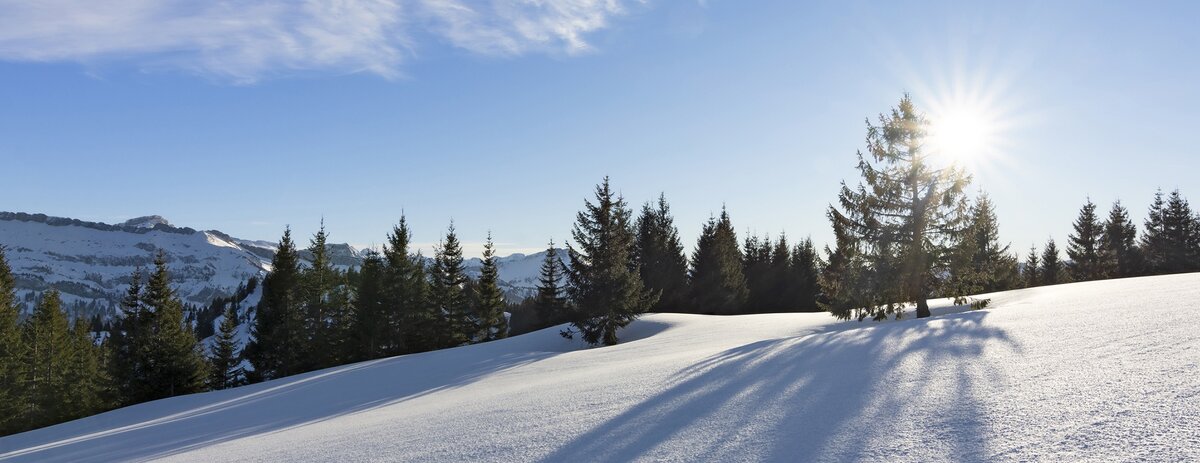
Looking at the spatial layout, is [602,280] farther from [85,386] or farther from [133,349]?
[85,386]

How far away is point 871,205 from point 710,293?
2555 cm

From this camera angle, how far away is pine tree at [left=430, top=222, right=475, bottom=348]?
3991cm

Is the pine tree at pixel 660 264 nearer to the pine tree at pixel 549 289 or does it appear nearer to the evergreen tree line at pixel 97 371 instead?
the pine tree at pixel 549 289

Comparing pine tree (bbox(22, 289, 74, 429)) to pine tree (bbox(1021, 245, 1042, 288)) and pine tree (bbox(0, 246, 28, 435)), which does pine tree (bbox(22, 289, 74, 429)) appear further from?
pine tree (bbox(1021, 245, 1042, 288))

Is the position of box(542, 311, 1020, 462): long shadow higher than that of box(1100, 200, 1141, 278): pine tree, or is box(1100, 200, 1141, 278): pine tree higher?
box(1100, 200, 1141, 278): pine tree

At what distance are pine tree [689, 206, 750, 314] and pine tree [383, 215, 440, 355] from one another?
2086 centimetres

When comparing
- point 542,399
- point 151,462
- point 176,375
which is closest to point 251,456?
point 151,462

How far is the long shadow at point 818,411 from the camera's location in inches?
167

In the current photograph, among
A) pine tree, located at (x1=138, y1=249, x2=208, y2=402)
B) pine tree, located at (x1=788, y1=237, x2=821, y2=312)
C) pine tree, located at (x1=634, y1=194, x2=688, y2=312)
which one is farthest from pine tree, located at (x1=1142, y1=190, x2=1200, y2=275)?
pine tree, located at (x1=138, y1=249, x2=208, y2=402)

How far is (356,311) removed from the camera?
38.2 metres

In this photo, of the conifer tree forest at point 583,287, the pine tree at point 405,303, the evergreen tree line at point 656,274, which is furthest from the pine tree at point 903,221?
the pine tree at point 405,303

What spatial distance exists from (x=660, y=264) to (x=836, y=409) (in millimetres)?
40203

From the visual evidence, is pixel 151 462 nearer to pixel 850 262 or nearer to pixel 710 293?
pixel 850 262

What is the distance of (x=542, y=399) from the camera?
7797 mm
